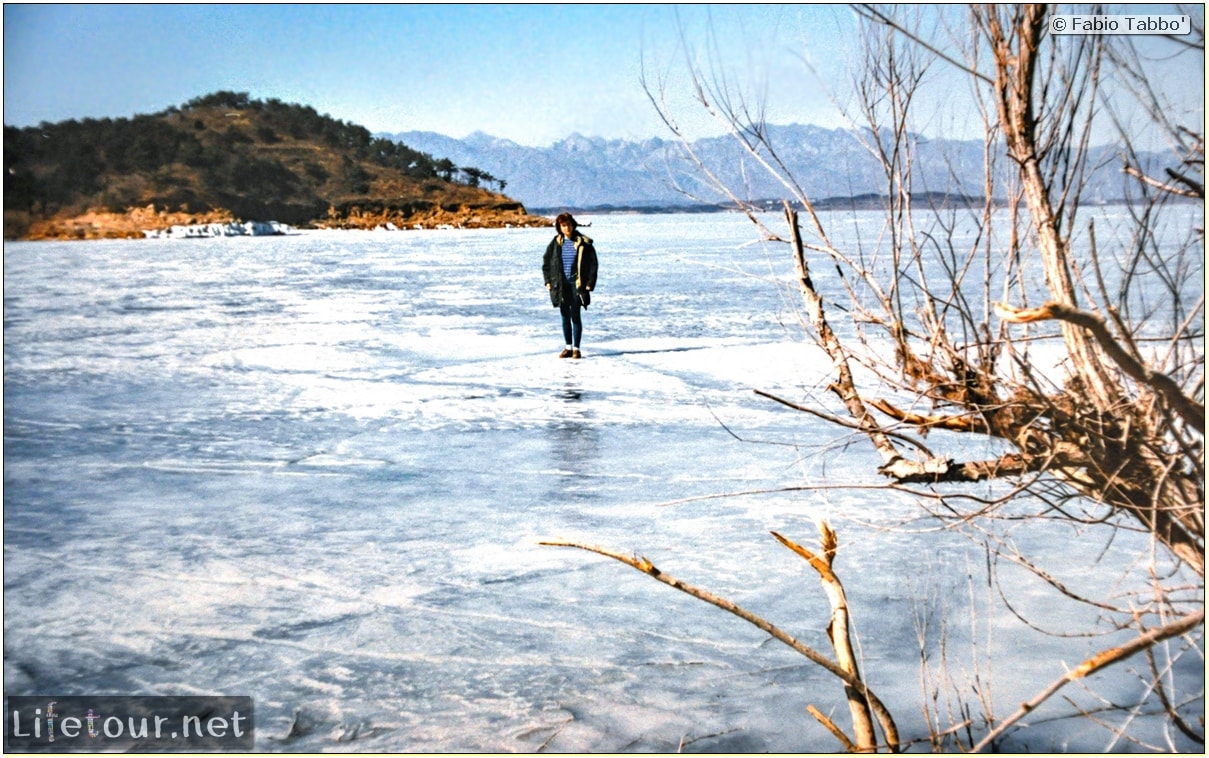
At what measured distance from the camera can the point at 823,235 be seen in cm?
311

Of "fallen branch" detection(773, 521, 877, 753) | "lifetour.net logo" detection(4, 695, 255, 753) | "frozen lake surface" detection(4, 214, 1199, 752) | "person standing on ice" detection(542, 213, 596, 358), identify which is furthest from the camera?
"person standing on ice" detection(542, 213, 596, 358)

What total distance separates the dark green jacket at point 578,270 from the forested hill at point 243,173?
144 feet

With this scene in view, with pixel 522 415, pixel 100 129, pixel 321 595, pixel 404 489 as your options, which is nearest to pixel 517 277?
pixel 522 415

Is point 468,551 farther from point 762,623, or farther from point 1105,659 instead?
point 1105,659

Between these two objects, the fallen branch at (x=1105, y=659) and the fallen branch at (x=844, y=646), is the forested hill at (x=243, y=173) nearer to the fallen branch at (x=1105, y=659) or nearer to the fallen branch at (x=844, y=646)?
the fallen branch at (x=844, y=646)

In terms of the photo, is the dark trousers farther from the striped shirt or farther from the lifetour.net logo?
the lifetour.net logo

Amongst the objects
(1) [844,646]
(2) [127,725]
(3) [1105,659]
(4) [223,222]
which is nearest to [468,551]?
(2) [127,725]

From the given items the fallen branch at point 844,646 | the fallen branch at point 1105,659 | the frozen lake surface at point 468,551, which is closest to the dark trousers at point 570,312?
the frozen lake surface at point 468,551

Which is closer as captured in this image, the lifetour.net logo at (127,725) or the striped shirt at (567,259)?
the lifetour.net logo at (127,725)

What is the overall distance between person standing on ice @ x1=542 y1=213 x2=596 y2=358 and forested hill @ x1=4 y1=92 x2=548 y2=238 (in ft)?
144

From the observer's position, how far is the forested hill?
51.2 meters

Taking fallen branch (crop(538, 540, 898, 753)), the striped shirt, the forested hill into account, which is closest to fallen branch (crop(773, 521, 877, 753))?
fallen branch (crop(538, 540, 898, 753))

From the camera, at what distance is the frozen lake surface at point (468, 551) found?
12.5ft

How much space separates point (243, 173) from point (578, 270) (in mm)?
49311
